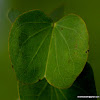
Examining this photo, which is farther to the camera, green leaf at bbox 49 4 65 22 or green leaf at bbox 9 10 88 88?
green leaf at bbox 49 4 65 22

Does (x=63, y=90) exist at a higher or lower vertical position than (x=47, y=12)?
lower

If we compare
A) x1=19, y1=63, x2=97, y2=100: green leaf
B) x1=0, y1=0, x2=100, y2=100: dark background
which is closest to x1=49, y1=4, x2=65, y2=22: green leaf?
x1=0, y1=0, x2=100, y2=100: dark background

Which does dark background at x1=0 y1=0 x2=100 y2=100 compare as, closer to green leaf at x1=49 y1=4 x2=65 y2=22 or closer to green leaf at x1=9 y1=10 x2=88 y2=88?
green leaf at x1=49 y1=4 x2=65 y2=22

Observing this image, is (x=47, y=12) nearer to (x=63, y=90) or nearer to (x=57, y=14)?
(x=57, y=14)

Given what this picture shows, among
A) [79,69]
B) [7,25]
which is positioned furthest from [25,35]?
[7,25]

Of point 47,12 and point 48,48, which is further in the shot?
point 47,12

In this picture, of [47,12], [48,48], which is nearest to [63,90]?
[48,48]

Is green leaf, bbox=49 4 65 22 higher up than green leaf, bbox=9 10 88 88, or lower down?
higher up
